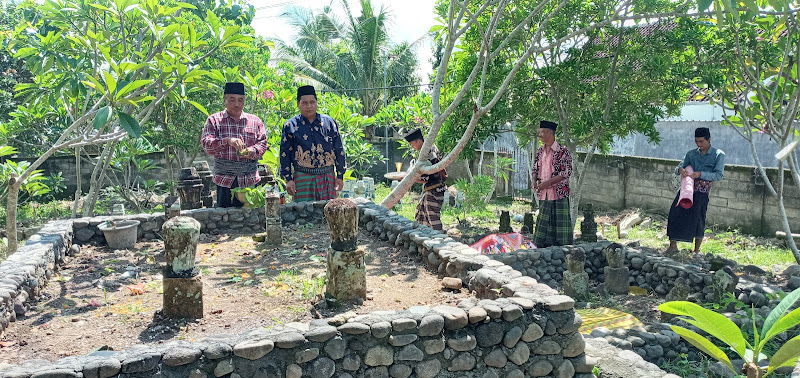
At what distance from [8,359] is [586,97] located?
269 inches

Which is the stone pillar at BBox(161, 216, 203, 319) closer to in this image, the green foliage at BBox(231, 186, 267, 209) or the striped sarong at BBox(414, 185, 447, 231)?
the green foliage at BBox(231, 186, 267, 209)

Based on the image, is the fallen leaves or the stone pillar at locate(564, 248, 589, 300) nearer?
the fallen leaves

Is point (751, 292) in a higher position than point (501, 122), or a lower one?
lower

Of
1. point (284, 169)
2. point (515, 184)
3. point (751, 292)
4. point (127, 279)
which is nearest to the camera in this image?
point (127, 279)

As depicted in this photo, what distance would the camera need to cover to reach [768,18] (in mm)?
7008

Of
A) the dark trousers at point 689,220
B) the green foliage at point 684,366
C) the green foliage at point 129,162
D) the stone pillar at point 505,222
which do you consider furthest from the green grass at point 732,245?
the green foliage at point 129,162

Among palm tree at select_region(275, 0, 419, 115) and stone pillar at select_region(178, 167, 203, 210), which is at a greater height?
palm tree at select_region(275, 0, 419, 115)

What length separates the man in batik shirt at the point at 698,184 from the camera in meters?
7.39

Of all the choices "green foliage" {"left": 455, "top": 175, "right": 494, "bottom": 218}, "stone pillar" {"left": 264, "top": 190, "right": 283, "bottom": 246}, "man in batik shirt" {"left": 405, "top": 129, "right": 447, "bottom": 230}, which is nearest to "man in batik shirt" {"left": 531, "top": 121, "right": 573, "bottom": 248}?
"man in batik shirt" {"left": 405, "top": 129, "right": 447, "bottom": 230}

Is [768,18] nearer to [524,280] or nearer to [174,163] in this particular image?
[524,280]

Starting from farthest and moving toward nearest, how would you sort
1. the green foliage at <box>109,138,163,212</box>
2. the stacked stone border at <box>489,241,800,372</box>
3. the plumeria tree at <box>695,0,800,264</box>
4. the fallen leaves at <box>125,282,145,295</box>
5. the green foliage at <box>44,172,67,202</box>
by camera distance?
the green foliage at <box>44,172,67,202</box>, the green foliage at <box>109,138,163,212</box>, the plumeria tree at <box>695,0,800,264</box>, the stacked stone border at <box>489,241,800,372</box>, the fallen leaves at <box>125,282,145,295</box>

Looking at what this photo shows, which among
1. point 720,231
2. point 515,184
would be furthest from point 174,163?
point 720,231

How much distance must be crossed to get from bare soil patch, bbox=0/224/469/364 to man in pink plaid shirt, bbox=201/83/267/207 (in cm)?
81

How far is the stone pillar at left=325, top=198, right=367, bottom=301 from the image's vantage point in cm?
427
